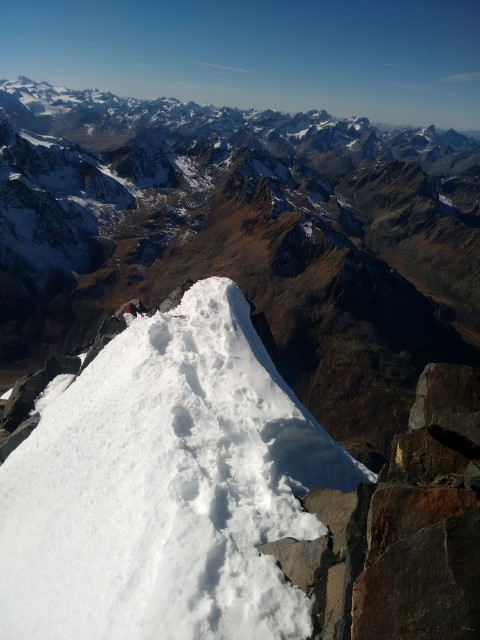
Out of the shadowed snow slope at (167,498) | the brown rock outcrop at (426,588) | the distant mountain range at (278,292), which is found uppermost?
the brown rock outcrop at (426,588)

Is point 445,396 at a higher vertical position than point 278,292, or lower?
higher

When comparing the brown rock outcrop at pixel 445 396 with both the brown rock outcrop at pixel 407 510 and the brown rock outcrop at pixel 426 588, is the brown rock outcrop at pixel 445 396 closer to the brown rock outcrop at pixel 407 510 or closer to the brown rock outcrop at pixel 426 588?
the brown rock outcrop at pixel 407 510

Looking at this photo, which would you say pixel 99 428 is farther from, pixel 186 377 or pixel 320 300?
pixel 320 300

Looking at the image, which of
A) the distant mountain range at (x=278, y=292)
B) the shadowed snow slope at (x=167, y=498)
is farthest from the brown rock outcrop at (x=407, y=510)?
the distant mountain range at (x=278, y=292)

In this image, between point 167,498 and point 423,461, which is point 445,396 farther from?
point 167,498

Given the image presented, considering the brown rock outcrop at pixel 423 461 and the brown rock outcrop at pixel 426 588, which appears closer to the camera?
the brown rock outcrop at pixel 426 588

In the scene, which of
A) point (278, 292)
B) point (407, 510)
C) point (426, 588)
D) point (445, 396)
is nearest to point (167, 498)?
point (407, 510)


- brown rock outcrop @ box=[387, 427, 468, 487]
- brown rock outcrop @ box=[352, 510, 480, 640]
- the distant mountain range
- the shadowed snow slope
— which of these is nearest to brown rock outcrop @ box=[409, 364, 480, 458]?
brown rock outcrop @ box=[387, 427, 468, 487]

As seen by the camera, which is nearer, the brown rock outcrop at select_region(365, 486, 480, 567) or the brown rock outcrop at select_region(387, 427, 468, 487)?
the brown rock outcrop at select_region(365, 486, 480, 567)

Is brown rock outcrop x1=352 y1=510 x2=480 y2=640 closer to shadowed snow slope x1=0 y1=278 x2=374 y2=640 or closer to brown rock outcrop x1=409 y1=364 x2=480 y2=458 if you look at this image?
brown rock outcrop x1=409 y1=364 x2=480 y2=458
